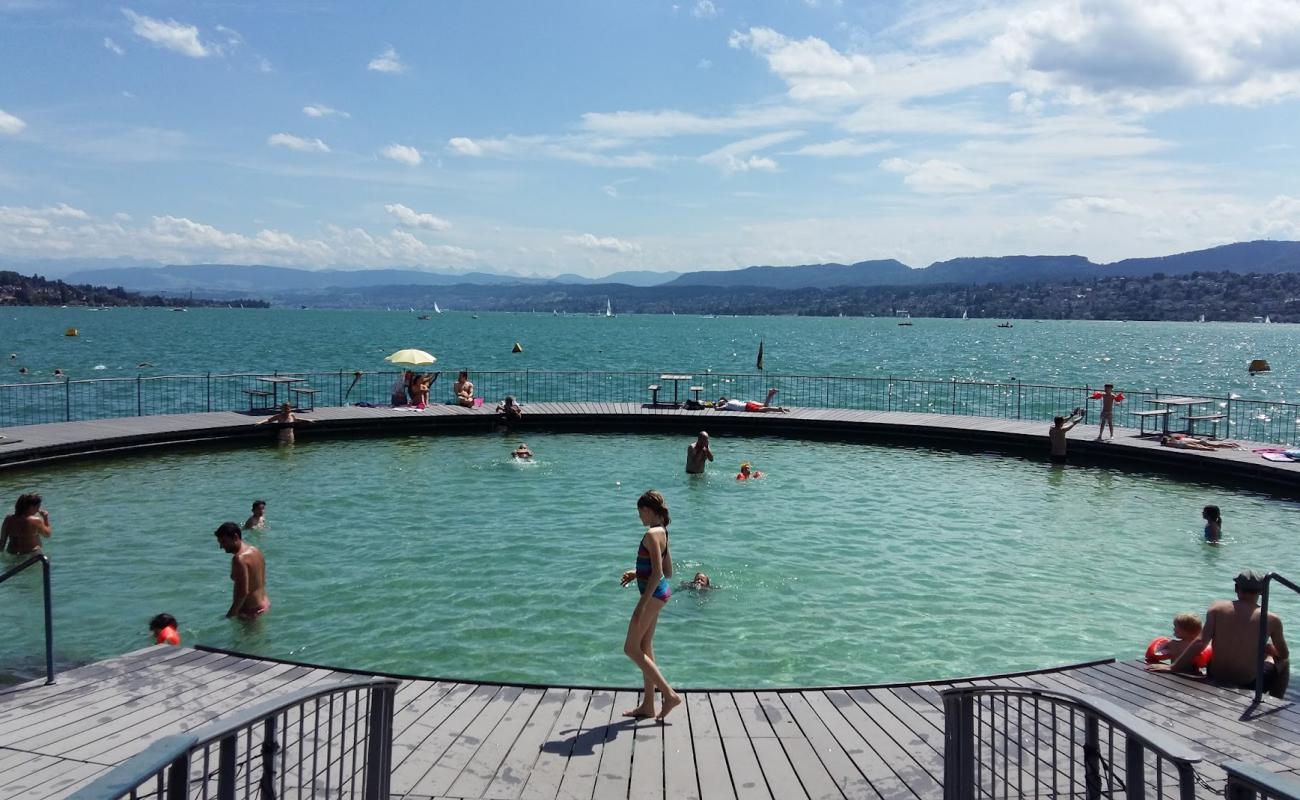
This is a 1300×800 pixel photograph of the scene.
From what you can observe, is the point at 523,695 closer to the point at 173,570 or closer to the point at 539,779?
the point at 539,779

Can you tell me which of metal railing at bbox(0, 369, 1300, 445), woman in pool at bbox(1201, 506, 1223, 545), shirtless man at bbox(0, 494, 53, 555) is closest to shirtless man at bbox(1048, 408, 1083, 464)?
woman in pool at bbox(1201, 506, 1223, 545)

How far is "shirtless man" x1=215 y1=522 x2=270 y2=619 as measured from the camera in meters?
10.8

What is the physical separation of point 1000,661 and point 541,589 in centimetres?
597

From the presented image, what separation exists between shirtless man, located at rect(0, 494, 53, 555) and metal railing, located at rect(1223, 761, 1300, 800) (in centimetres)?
1488

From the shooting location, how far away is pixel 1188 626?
9.02 meters

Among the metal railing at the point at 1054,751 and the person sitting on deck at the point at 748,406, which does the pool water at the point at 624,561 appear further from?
the person sitting on deck at the point at 748,406

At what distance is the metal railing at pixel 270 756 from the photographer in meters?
2.95

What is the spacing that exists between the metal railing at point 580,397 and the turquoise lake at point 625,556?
15.7 m

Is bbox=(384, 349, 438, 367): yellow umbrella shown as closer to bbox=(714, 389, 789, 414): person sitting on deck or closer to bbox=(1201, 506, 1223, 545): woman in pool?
bbox=(714, 389, 789, 414): person sitting on deck

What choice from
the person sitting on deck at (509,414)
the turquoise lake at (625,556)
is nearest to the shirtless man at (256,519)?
the turquoise lake at (625,556)

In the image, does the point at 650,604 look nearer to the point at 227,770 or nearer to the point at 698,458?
the point at 227,770

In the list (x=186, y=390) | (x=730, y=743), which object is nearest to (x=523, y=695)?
(x=730, y=743)

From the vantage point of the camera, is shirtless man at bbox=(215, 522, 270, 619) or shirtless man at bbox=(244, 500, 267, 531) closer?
shirtless man at bbox=(215, 522, 270, 619)

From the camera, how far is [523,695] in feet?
25.2
